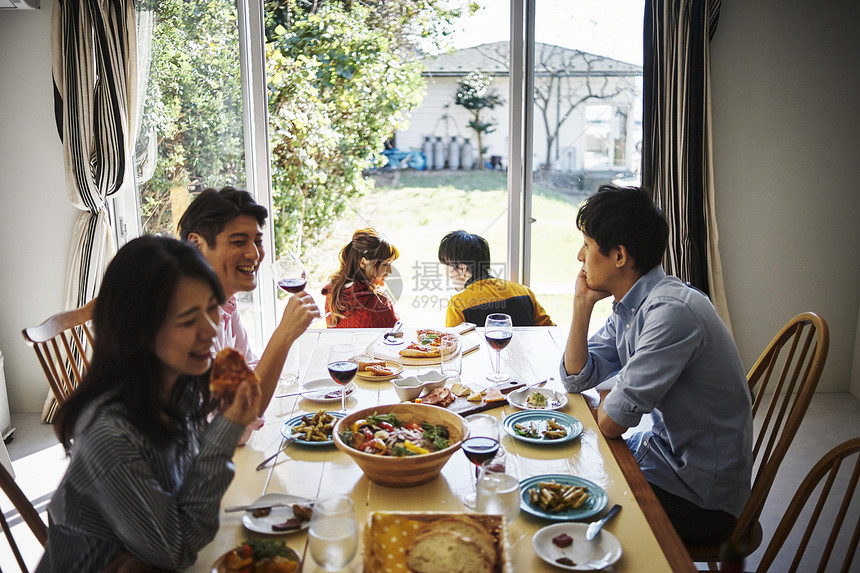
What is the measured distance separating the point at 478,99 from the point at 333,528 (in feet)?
10.8

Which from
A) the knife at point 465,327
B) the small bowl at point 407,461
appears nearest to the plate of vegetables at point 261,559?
the small bowl at point 407,461

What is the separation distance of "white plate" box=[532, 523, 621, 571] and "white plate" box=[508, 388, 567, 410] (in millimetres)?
590

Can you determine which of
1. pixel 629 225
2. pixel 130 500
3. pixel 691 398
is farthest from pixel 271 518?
pixel 629 225

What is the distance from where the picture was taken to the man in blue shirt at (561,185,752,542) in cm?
169

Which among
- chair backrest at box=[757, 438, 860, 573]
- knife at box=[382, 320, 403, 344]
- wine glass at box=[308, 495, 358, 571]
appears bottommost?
chair backrest at box=[757, 438, 860, 573]

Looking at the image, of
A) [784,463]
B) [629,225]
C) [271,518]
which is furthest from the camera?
[784,463]

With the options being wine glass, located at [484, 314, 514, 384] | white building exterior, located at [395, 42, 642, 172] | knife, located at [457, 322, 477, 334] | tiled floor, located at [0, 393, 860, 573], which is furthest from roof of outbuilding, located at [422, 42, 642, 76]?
wine glass, located at [484, 314, 514, 384]

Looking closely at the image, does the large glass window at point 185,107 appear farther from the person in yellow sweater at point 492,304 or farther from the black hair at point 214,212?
the black hair at point 214,212

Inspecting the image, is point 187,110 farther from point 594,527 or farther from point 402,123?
point 594,527

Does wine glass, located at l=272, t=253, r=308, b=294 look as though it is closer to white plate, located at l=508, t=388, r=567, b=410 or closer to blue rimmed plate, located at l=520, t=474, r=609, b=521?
white plate, located at l=508, t=388, r=567, b=410

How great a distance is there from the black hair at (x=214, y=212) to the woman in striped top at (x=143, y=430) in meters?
0.77

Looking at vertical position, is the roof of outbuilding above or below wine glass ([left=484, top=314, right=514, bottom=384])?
above

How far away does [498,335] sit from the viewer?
200 centimetres

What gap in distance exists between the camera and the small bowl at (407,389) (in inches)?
75.1
